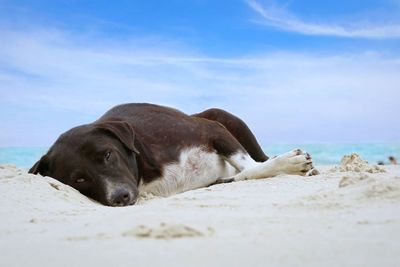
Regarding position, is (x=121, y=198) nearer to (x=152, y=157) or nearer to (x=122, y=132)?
(x=122, y=132)

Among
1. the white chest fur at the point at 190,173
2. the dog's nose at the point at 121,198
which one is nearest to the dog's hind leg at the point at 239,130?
the white chest fur at the point at 190,173

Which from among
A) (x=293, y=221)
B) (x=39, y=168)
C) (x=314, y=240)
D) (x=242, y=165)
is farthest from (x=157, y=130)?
(x=314, y=240)

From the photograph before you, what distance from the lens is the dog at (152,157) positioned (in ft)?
18.0

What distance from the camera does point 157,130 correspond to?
6.89 metres

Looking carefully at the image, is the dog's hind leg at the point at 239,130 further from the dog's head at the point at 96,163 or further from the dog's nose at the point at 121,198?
the dog's nose at the point at 121,198

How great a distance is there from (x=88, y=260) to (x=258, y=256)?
707 millimetres

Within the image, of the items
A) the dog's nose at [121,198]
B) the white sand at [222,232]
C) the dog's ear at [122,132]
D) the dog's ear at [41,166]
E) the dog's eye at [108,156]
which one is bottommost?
the dog's nose at [121,198]

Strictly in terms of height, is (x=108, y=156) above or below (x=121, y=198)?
above

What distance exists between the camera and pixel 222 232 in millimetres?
2779

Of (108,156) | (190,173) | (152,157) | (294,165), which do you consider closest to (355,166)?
(294,165)

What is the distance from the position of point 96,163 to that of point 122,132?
2.05 feet

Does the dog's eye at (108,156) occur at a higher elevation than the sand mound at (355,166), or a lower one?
higher

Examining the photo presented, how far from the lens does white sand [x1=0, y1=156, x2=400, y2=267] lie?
237 cm

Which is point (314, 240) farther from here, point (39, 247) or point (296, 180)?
point (296, 180)
